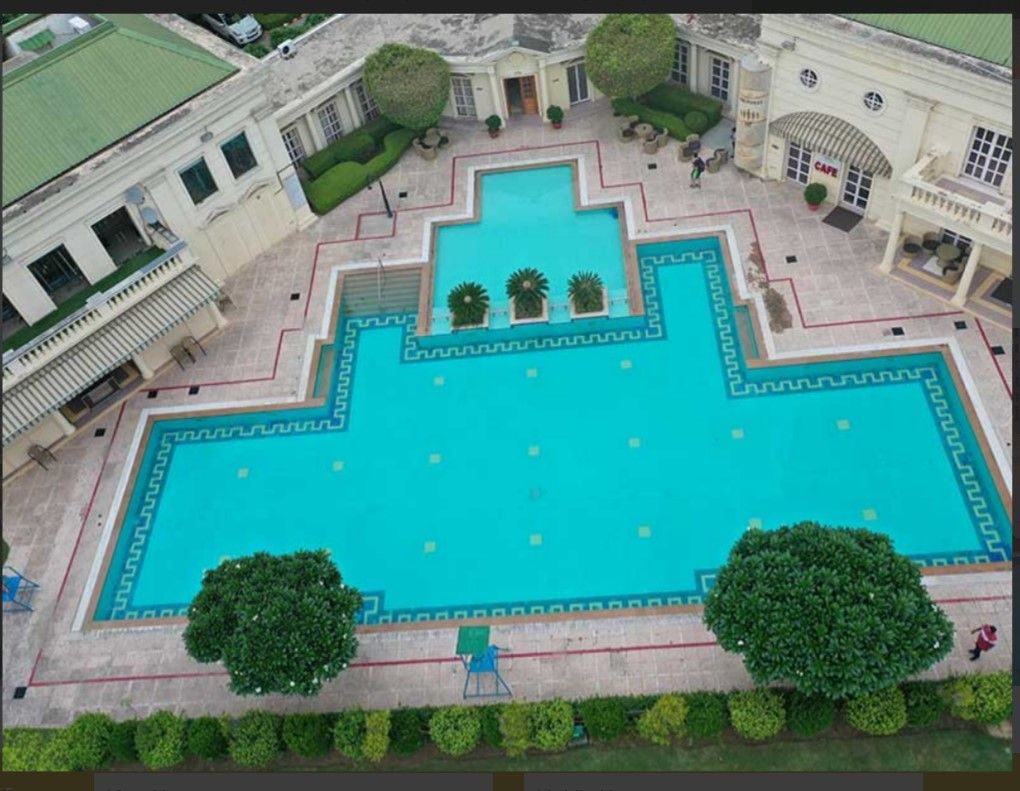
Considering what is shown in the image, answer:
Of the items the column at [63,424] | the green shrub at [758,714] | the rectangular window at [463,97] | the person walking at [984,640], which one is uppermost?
the rectangular window at [463,97]

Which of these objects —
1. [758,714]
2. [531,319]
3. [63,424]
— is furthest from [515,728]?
[63,424]

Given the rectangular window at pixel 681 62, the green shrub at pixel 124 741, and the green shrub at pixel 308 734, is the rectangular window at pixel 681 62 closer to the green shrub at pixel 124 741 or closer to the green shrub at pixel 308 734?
the green shrub at pixel 308 734

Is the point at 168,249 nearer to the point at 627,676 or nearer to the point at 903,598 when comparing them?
the point at 627,676

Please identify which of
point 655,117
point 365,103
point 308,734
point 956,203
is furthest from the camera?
point 365,103

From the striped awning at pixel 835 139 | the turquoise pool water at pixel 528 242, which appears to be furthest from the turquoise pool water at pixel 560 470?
the striped awning at pixel 835 139

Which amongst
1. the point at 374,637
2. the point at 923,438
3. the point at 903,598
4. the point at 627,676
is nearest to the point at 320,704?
the point at 374,637

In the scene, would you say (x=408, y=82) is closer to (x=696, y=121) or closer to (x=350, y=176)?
(x=350, y=176)
